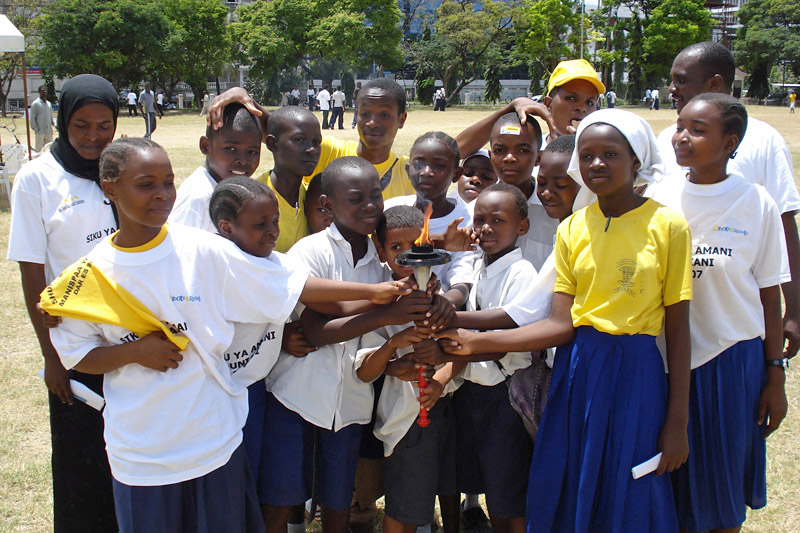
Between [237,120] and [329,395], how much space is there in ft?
4.47

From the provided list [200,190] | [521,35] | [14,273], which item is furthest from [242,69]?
[200,190]

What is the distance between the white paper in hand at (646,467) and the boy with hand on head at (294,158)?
1.75m

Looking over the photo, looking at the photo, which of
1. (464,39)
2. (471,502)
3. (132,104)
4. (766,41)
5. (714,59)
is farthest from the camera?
(766,41)

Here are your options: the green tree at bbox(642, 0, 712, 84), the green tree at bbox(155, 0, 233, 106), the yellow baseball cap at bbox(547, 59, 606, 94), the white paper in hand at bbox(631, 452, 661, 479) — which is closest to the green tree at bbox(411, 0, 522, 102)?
the green tree at bbox(642, 0, 712, 84)

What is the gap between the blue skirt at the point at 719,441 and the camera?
253 centimetres

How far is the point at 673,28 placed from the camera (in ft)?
157

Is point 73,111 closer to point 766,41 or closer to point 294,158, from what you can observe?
point 294,158

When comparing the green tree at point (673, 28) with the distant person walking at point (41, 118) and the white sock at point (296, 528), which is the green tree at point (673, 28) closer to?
the distant person walking at point (41, 118)

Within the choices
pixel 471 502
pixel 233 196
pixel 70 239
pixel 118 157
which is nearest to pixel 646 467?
pixel 471 502

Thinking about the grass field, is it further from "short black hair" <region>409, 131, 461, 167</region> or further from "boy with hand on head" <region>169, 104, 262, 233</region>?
"short black hair" <region>409, 131, 461, 167</region>

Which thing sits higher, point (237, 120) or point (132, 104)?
point (132, 104)

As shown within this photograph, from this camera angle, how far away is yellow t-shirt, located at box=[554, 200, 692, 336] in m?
2.32

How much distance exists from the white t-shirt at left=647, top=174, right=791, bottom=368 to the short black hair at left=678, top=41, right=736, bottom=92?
Result: 795 mm

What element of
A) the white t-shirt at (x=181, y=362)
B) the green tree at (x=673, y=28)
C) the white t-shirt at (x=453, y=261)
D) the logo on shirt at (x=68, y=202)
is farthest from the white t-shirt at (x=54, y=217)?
the green tree at (x=673, y=28)
